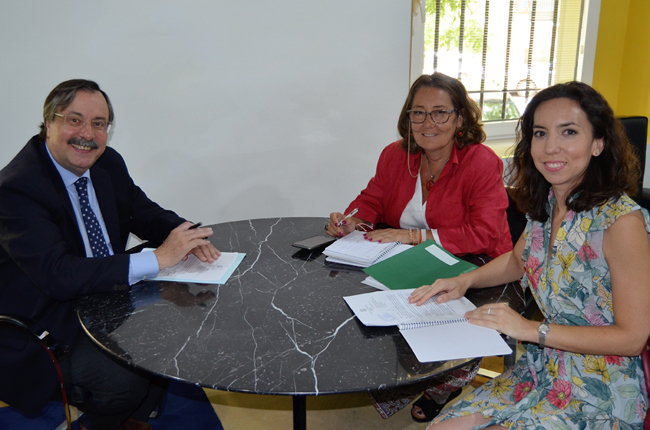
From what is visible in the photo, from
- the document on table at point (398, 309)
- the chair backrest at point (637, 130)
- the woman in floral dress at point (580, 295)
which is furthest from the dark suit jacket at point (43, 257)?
the chair backrest at point (637, 130)

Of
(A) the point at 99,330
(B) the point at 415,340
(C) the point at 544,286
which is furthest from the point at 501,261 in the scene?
(A) the point at 99,330

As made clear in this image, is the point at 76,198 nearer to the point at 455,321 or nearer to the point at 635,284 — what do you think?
the point at 455,321

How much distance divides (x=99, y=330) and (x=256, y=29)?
2.00 meters

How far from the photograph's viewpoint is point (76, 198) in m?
1.87

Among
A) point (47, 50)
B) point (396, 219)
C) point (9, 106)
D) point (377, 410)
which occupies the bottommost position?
point (377, 410)

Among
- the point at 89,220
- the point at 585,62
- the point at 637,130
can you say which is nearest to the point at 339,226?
the point at 89,220

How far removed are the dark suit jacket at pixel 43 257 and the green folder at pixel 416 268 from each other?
82cm

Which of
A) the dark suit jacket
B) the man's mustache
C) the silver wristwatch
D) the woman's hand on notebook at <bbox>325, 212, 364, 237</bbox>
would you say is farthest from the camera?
the woman's hand on notebook at <bbox>325, 212, 364, 237</bbox>

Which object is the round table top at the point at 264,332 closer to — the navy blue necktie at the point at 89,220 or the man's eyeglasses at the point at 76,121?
the navy blue necktie at the point at 89,220

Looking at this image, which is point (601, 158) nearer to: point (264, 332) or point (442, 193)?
point (442, 193)

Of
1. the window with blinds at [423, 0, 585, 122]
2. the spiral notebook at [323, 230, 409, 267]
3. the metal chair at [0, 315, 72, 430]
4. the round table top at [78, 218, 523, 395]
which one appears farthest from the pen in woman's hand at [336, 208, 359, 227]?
the window with blinds at [423, 0, 585, 122]

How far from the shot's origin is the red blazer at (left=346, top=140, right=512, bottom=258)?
1.95 m

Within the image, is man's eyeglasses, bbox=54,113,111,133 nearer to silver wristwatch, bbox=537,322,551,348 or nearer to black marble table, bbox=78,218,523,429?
black marble table, bbox=78,218,523,429

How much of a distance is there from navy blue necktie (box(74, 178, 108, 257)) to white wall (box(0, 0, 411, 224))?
811 mm
